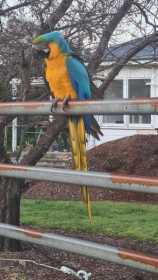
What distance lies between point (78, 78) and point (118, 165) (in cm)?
788

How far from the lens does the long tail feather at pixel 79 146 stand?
2.39 meters

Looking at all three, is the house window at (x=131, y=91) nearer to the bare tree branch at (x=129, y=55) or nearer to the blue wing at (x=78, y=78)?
the bare tree branch at (x=129, y=55)

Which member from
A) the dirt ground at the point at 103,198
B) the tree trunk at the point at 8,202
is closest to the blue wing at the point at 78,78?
the dirt ground at the point at 103,198

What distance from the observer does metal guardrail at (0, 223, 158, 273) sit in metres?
1.77

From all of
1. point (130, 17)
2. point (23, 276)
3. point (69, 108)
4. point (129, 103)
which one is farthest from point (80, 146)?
point (130, 17)

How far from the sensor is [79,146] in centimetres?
244

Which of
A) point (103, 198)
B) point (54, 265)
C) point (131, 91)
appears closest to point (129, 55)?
point (54, 265)

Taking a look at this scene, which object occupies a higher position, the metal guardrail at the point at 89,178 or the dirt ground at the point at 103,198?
the metal guardrail at the point at 89,178

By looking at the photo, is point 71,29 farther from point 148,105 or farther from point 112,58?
point 148,105

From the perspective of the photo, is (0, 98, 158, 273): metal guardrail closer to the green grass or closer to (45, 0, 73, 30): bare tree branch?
(45, 0, 73, 30): bare tree branch

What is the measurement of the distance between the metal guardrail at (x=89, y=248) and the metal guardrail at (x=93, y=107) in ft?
1.49

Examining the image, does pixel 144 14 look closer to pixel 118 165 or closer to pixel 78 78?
pixel 78 78

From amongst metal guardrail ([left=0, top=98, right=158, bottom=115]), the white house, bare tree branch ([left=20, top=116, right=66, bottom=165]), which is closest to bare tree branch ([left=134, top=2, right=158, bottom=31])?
bare tree branch ([left=20, top=116, right=66, bottom=165])

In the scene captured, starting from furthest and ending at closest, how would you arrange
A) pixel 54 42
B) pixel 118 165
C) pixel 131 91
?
pixel 131 91 → pixel 118 165 → pixel 54 42
